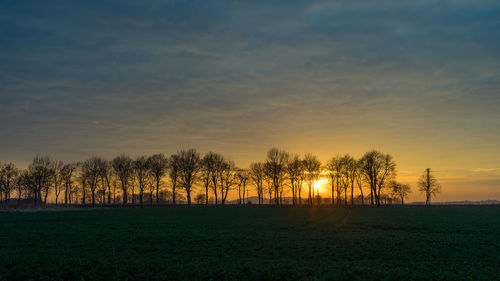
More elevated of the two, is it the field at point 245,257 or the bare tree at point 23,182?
A: the bare tree at point 23,182

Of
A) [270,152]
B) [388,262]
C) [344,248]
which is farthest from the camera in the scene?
[270,152]

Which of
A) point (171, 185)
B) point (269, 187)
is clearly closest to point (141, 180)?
point (171, 185)

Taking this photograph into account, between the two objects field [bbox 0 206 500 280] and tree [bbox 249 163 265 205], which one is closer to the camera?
field [bbox 0 206 500 280]

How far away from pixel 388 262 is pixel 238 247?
45.0ft

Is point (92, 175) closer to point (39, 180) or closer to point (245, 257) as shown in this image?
point (39, 180)

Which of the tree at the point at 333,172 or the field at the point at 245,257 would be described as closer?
the field at the point at 245,257

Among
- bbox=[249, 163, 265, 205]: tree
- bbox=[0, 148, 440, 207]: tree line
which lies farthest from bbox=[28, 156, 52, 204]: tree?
bbox=[249, 163, 265, 205]: tree

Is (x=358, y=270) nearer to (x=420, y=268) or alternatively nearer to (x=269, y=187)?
(x=420, y=268)

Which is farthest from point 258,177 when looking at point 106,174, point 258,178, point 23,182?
point 23,182

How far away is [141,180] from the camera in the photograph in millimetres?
152125

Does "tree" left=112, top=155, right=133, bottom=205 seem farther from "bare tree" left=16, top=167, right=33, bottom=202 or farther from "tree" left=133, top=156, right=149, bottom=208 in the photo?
"bare tree" left=16, top=167, right=33, bottom=202

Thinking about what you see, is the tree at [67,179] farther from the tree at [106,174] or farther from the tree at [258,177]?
the tree at [258,177]

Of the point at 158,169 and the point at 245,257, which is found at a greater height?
the point at 158,169

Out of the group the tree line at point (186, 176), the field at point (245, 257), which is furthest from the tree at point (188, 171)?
the field at point (245, 257)
